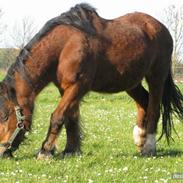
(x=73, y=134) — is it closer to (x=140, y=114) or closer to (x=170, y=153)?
(x=140, y=114)

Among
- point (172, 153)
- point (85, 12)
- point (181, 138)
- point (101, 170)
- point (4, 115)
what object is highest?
point (85, 12)

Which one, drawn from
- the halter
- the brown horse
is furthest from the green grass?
the brown horse

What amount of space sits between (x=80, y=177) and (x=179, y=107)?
4.29 metres

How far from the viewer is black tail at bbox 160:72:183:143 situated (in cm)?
950

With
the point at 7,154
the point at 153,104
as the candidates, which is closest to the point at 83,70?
the point at 7,154

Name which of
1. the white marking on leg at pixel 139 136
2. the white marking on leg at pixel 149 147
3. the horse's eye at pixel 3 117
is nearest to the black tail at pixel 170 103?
the white marking on leg at pixel 139 136

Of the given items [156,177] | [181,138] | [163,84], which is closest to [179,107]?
[163,84]

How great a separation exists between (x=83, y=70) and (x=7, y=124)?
5.07 feet

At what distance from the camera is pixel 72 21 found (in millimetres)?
7895

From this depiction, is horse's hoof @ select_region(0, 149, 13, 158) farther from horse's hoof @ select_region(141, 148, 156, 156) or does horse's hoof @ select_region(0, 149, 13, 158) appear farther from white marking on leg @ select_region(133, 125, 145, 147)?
white marking on leg @ select_region(133, 125, 145, 147)

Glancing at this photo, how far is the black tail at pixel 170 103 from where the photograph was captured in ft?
31.2

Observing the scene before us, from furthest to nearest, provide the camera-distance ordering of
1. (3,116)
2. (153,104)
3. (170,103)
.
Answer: (170,103)
(153,104)
(3,116)

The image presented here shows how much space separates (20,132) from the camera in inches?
288

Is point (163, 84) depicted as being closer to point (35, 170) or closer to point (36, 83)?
point (36, 83)
